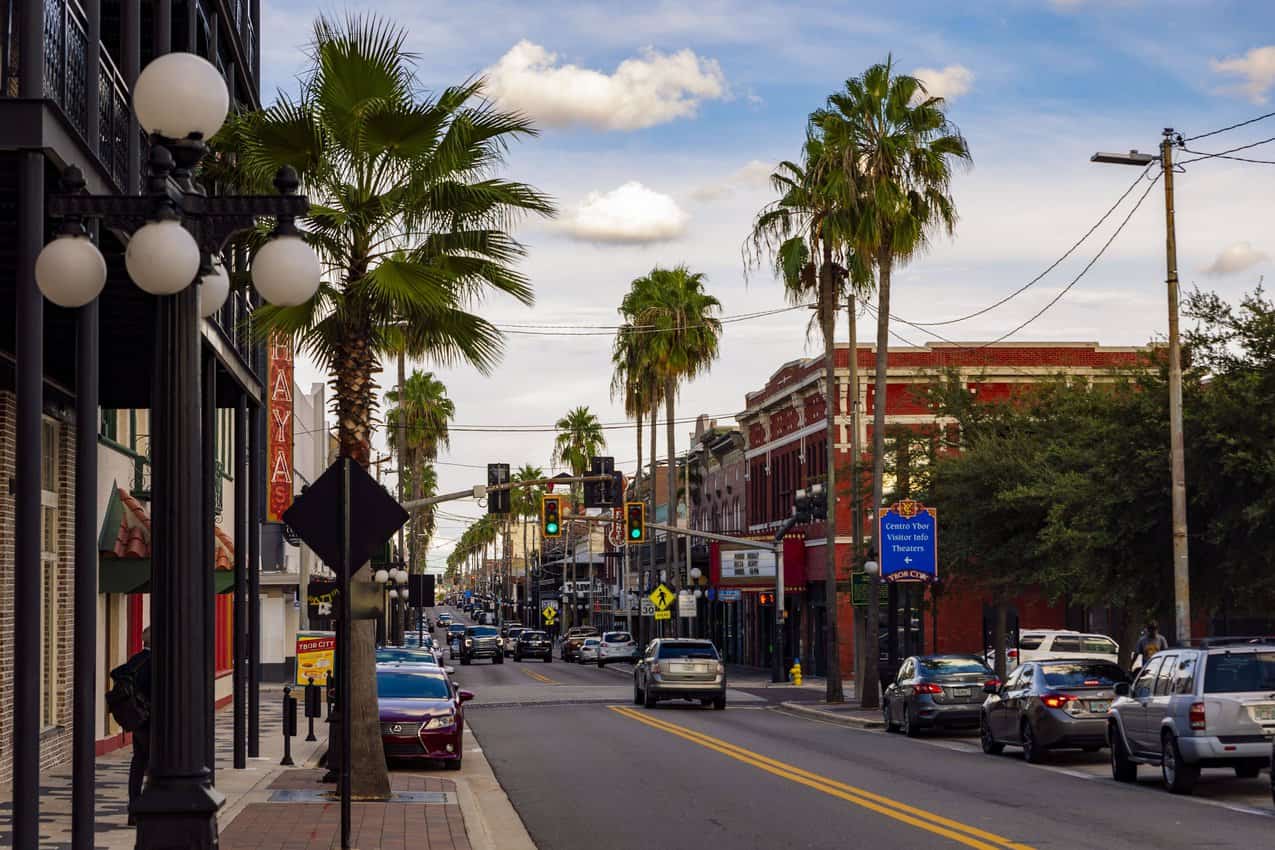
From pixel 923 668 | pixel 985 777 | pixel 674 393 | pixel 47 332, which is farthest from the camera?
pixel 674 393

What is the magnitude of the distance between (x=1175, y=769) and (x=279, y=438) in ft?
117

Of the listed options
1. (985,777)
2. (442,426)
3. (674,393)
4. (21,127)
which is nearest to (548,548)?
(442,426)

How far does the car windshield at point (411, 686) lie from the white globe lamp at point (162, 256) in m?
16.8

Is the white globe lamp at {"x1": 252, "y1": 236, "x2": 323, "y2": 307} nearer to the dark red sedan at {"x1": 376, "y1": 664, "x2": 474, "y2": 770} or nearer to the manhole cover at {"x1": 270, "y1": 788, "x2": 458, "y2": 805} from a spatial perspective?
the manhole cover at {"x1": 270, "y1": 788, "x2": 458, "y2": 805}

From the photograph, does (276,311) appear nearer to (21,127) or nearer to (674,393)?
(21,127)

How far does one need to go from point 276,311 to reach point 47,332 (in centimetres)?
237

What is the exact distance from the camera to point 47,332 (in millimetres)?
18391

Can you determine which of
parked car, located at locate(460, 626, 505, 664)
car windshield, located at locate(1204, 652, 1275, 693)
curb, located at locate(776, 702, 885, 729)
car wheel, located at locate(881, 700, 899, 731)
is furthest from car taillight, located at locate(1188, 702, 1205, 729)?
parked car, located at locate(460, 626, 505, 664)

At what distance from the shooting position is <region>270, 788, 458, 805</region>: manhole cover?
753 inches

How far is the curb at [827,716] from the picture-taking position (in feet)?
122

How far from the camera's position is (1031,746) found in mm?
25797

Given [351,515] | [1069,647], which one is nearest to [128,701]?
[351,515]

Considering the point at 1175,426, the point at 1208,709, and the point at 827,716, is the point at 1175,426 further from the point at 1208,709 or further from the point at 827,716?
the point at 827,716

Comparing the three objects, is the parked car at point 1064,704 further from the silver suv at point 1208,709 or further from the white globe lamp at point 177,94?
the white globe lamp at point 177,94
